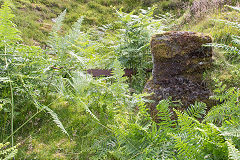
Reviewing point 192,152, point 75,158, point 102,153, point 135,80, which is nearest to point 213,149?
point 192,152

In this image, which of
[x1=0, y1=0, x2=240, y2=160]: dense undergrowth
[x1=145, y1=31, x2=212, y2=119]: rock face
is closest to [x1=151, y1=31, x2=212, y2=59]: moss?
[x1=145, y1=31, x2=212, y2=119]: rock face

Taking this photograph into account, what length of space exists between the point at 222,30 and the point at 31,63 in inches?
152

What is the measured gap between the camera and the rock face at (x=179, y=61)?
113 inches

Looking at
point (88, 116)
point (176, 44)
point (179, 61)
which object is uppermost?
point (176, 44)

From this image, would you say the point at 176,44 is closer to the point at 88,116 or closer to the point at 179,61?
the point at 179,61

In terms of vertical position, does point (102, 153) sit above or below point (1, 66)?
below

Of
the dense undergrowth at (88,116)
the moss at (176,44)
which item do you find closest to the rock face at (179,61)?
the moss at (176,44)

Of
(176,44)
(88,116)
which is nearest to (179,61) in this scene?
(176,44)

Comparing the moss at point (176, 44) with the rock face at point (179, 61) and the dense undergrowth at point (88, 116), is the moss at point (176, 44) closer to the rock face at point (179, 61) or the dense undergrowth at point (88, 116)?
the rock face at point (179, 61)

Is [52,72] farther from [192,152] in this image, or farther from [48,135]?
[192,152]

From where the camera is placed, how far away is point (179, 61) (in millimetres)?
2959

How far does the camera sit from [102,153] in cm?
176

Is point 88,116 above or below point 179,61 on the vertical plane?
below

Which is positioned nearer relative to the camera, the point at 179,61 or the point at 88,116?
the point at 88,116
